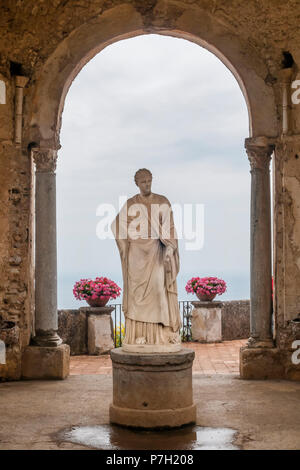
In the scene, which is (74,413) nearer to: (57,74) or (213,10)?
(57,74)

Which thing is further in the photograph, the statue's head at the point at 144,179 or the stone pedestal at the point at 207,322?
the stone pedestal at the point at 207,322

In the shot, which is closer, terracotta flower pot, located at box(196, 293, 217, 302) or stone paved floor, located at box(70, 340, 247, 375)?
stone paved floor, located at box(70, 340, 247, 375)

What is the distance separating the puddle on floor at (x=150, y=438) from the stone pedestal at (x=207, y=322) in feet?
20.0

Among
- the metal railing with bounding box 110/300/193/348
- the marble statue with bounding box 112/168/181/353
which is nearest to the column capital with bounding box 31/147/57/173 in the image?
the marble statue with bounding box 112/168/181/353

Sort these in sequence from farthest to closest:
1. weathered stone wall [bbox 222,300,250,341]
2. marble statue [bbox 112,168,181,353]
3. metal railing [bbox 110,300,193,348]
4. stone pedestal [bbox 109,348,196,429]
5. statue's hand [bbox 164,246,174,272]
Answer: weathered stone wall [bbox 222,300,250,341] → metal railing [bbox 110,300,193,348] → statue's hand [bbox 164,246,174,272] → marble statue [bbox 112,168,181,353] → stone pedestal [bbox 109,348,196,429]

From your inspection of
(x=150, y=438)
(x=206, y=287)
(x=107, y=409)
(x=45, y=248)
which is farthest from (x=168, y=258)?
(x=206, y=287)

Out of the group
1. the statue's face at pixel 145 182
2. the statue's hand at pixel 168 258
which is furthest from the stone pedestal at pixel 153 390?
the statue's face at pixel 145 182

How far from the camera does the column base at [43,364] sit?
27.1 feet

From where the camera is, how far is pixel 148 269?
596 centimetres

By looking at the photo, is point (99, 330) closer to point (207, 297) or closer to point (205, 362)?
point (205, 362)

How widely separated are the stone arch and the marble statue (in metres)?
2.89

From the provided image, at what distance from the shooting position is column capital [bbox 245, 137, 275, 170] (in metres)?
A: 8.52

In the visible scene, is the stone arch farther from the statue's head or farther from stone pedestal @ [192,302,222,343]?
stone pedestal @ [192,302,222,343]

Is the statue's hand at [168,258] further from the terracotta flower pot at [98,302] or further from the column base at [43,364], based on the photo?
the terracotta flower pot at [98,302]
